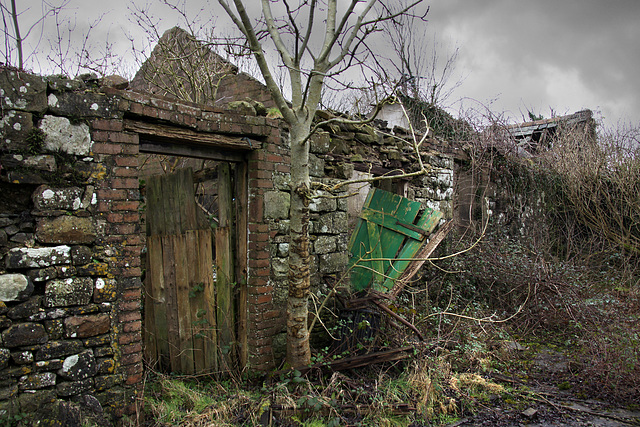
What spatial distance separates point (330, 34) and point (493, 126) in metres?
5.40

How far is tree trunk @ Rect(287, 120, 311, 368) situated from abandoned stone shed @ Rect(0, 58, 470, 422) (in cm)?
38

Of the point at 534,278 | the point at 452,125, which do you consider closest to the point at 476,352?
the point at 534,278

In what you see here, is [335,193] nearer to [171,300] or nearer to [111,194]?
[171,300]

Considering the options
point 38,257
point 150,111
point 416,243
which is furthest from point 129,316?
point 416,243

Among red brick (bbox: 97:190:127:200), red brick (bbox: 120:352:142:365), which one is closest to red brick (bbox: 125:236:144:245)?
red brick (bbox: 97:190:127:200)

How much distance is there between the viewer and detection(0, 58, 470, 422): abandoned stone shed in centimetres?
265

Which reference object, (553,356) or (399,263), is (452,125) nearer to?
(399,263)

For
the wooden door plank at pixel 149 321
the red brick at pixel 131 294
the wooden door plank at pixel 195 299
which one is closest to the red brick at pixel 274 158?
the wooden door plank at pixel 195 299

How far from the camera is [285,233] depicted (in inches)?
159

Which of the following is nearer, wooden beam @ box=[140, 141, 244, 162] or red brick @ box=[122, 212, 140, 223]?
red brick @ box=[122, 212, 140, 223]

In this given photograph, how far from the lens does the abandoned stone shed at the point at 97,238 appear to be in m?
2.65

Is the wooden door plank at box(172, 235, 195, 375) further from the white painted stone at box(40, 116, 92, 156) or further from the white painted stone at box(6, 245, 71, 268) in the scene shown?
the white painted stone at box(40, 116, 92, 156)

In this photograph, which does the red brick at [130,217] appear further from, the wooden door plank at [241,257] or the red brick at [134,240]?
the wooden door plank at [241,257]

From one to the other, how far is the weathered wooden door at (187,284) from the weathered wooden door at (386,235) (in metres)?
1.59
